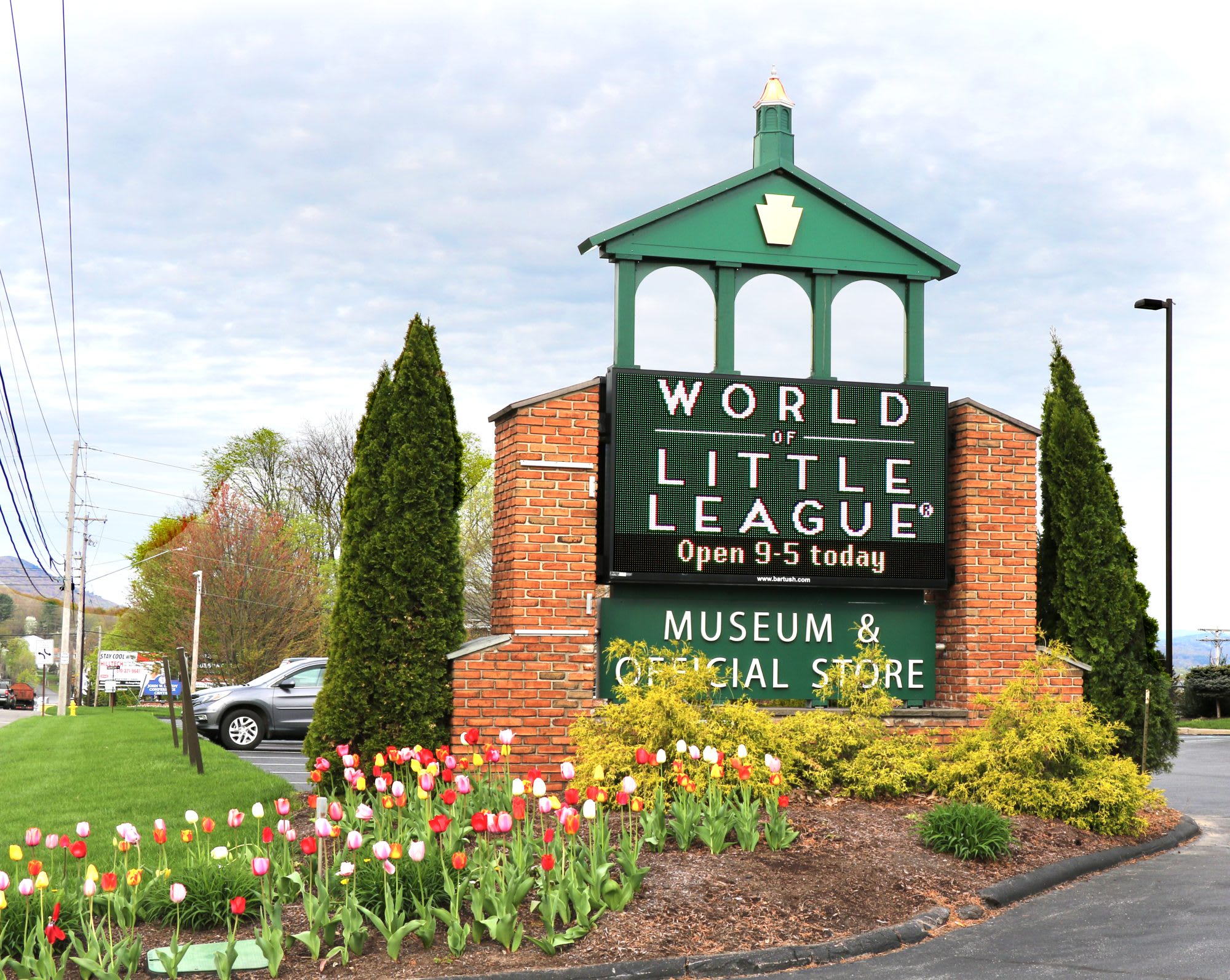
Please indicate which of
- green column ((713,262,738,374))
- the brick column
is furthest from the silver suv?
green column ((713,262,738,374))

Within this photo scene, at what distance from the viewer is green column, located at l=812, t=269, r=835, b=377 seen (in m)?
11.2

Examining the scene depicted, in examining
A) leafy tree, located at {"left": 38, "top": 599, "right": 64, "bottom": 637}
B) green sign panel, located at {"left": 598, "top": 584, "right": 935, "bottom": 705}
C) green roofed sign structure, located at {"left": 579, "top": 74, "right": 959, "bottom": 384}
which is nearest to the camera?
green sign panel, located at {"left": 598, "top": 584, "right": 935, "bottom": 705}

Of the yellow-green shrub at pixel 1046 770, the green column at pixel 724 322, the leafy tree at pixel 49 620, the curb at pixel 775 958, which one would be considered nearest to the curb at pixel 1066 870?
the curb at pixel 775 958

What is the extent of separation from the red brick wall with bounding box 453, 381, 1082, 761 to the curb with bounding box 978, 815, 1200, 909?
1.73m

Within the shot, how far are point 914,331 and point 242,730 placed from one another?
13.5 meters

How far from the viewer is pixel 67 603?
4188 centimetres

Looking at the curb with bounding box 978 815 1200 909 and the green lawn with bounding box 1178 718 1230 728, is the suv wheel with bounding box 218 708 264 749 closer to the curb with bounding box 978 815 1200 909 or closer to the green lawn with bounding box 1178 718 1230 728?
the curb with bounding box 978 815 1200 909

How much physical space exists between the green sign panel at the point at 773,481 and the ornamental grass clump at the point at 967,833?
9.32 feet

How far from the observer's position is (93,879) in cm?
550

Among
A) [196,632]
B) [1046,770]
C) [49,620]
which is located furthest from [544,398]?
[49,620]

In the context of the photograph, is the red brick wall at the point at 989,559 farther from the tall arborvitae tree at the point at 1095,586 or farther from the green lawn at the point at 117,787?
the green lawn at the point at 117,787

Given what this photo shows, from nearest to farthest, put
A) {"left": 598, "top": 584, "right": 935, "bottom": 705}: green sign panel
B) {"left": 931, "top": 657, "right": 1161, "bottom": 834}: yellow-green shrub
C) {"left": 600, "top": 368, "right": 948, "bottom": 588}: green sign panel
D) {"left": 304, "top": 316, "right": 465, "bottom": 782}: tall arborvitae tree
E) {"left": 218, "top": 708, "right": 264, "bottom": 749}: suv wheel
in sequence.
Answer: {"left": 931, "top": 657, "right": 1161, "bottom": 834}: yellow-green shrub, {"left": 304, "top": 316, "right": 465, "bottom": 782}: tall arborvitae tree, {"left": 600, "top": 368, "right": 948, "bottom": 588}: green sign panel, {"left": 598, "top": 584, "right": 935, "bottom": 705}: green sign panel, {"left": 218, "top": 708, "right": 264, "bottom": 749}: suv wheel

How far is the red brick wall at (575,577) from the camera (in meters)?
10.2

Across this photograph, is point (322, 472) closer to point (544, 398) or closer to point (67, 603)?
point (67, 603)
